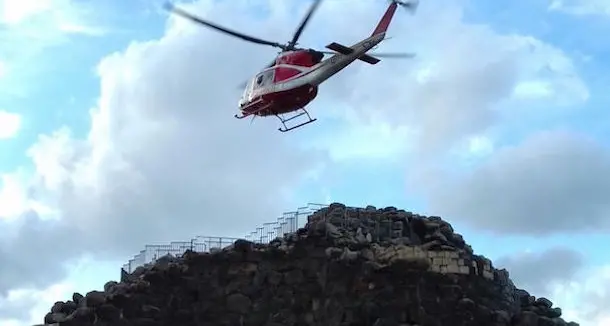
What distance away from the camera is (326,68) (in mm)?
55938

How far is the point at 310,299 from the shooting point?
150 feet

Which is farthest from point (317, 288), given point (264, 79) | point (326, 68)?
point (264, 79)

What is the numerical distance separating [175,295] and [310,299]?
18.5ft

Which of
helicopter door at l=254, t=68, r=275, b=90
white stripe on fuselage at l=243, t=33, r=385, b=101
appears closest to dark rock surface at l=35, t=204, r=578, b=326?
white stripe on fuselage at l=243, t=33, r=385, b=101

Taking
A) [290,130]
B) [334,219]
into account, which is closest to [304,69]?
[290,130]

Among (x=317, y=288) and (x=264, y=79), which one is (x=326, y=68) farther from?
(x=317, y=288)

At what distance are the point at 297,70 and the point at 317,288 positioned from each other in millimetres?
14602

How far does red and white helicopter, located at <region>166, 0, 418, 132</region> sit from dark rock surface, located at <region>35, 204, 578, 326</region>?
34.0ft

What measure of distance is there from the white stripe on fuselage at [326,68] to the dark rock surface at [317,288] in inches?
401

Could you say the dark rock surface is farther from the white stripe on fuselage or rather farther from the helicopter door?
the helicopter door

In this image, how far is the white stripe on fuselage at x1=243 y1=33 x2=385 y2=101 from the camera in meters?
55.9

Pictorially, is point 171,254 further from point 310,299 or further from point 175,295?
point 310,299

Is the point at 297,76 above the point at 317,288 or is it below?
above

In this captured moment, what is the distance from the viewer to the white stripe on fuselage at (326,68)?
55906 millimetres
